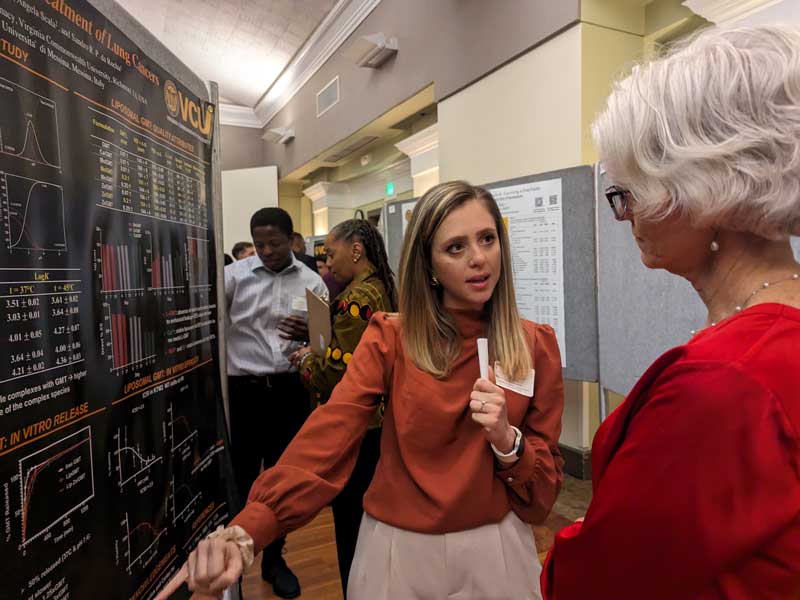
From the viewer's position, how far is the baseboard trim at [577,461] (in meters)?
3.21

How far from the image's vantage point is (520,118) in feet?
11.9

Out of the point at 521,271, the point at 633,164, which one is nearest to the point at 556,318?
the point at 521,271

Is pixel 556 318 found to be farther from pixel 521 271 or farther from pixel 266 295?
pixel 266 295

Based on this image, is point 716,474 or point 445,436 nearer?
point 716,474

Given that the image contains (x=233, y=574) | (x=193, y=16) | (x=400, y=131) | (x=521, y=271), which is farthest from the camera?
(x=193, y=16)

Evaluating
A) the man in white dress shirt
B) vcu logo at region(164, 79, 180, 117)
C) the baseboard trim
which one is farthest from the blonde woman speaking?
the baseboard trim

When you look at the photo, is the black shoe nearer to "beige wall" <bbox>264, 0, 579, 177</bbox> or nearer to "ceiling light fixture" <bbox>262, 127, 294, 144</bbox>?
"beige wall" <bbox>264, 0, 579, 177</bbox>

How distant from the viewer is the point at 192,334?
131 cm

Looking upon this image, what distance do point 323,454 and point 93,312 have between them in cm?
48

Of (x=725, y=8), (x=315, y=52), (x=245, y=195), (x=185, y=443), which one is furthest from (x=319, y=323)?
(x=245, y=195)

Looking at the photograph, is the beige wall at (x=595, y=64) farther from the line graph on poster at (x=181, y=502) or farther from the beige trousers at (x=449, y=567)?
the line graph on poster at (x=181, y=502)

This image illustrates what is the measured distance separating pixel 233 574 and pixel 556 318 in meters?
2.35

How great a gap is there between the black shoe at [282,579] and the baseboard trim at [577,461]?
1871mm

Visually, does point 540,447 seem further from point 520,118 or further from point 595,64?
point 520,118
